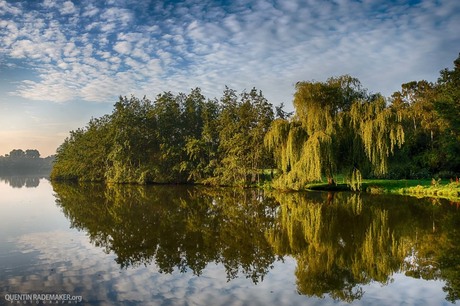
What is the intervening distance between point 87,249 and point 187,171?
39.5 meters

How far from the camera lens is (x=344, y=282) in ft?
28.9

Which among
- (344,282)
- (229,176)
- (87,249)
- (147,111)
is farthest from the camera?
(147,111)

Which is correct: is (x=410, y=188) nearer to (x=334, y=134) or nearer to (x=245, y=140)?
(x=334, y=134)

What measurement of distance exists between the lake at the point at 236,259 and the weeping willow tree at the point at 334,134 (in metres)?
10.5

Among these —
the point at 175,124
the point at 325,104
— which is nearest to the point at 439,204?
the point at 325,104

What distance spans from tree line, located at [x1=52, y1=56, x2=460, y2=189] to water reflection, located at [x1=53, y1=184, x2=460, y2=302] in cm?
874

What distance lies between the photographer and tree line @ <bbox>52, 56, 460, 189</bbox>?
97.5ft

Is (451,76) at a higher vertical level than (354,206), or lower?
higher

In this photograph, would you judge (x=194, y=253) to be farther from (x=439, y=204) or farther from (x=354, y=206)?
(x=439, y=204)

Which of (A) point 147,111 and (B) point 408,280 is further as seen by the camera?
(A) point 147,111

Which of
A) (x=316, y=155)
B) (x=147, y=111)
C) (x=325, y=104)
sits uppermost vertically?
(x=147, y=111)

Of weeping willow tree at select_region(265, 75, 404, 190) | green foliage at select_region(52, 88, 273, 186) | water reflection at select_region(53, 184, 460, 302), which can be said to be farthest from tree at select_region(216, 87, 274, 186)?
water reflection at select_region(53, 184, 460, 302)

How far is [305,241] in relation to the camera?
13.1 metres

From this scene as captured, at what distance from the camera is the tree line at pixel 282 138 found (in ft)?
97.5
